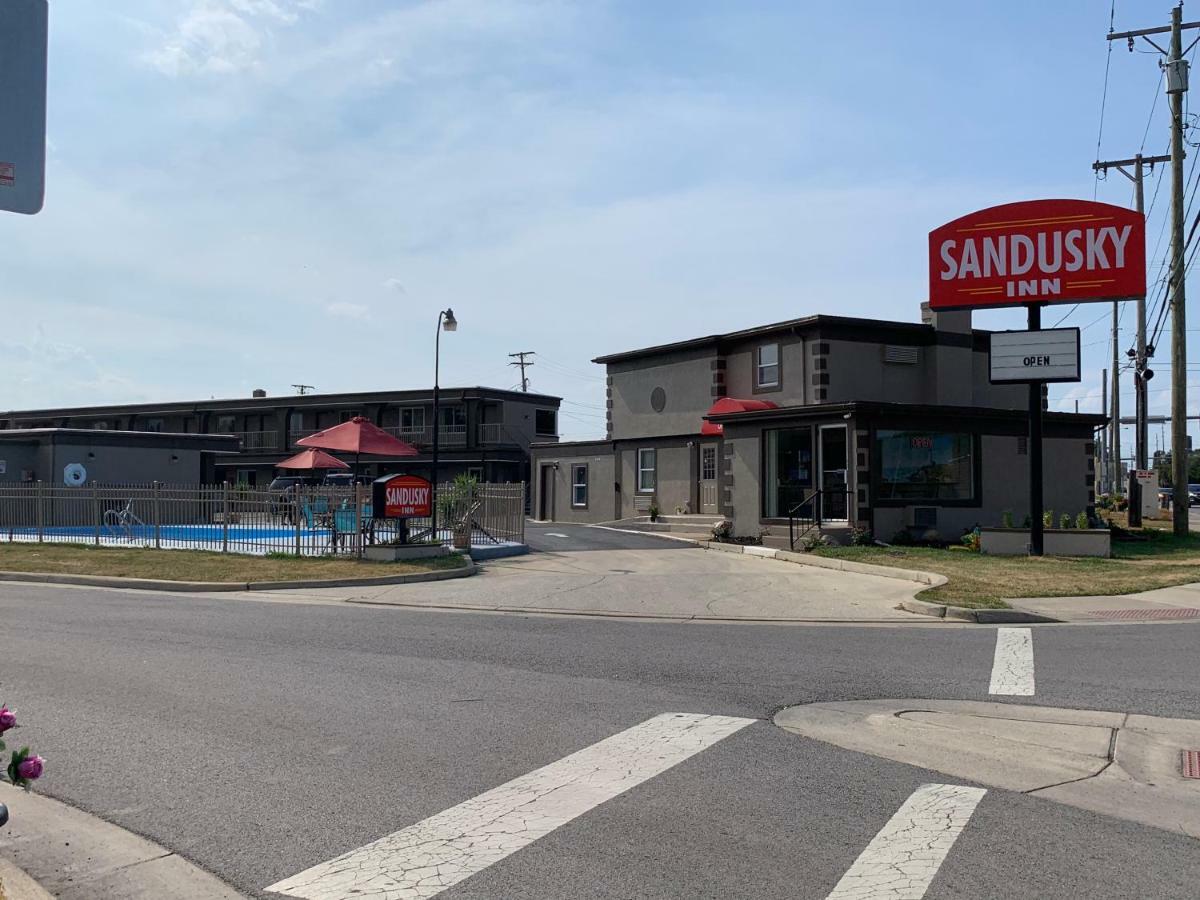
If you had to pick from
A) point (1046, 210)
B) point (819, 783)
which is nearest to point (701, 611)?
point (819, 783)

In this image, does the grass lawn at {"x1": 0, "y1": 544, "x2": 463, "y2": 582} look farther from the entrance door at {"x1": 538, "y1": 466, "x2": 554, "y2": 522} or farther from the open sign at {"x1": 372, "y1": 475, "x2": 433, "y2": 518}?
the entrance door at {"x1": 538, "y1": 466, "x2": 554, "y2": 522}

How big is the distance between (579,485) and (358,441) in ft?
43.6

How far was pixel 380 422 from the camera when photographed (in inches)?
2266

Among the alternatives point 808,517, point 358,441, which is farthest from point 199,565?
point 808,517

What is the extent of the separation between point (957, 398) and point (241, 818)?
91.8 ft

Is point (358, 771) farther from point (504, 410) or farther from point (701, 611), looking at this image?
point (504, 410)

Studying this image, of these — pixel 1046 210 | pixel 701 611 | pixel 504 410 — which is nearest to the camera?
pixel 701 611

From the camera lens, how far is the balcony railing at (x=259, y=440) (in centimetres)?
5969

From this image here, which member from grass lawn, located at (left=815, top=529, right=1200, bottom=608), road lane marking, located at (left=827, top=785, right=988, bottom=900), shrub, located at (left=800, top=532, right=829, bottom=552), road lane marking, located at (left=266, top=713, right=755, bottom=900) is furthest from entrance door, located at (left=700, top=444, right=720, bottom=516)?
road lane marking, located at (left=827, top=785, right=988, bottom=900)

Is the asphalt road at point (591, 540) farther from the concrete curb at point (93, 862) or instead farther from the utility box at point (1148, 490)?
the concrete curb at point (93, 862)

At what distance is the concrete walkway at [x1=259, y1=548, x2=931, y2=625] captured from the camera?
1465cm

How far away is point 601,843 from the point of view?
5156 mm

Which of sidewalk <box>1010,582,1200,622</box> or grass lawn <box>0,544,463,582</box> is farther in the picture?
grass lawn <box>0,544,463,582</box>

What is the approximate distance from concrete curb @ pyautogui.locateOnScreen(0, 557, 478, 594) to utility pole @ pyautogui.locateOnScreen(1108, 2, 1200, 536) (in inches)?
790
